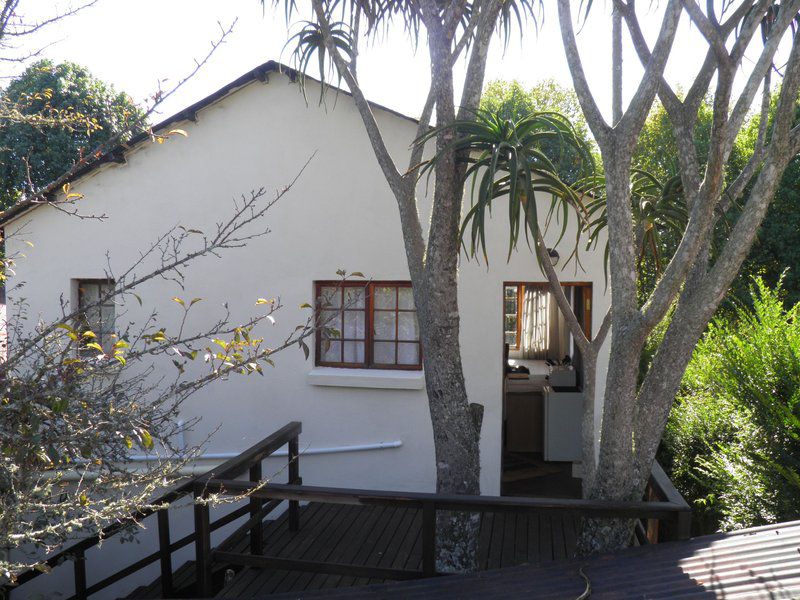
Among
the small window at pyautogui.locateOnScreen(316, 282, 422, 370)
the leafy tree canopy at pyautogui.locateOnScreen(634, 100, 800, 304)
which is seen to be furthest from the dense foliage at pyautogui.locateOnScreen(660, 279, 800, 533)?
the leafy tree canopy at pyautogui.locateOnScreen(634, 100, 800, 304)

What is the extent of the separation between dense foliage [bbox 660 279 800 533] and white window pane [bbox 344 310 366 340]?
10.0ft

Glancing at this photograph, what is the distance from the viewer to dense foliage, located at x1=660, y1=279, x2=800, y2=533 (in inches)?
164

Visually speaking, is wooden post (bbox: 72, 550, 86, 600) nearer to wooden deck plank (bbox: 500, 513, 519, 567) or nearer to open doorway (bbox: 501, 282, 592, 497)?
wooden deck plank (bbox: 500, 513, 519, 567)

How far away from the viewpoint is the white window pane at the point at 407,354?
705 cm

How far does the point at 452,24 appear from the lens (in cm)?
503

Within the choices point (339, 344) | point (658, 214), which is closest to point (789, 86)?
point (658, 214)

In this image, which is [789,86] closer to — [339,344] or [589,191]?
[589,191]

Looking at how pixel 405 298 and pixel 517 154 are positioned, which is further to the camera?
pixel 405 298

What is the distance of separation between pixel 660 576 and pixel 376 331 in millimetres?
4251

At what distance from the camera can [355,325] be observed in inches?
284

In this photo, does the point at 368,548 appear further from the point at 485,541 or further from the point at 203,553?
the point at 203,553

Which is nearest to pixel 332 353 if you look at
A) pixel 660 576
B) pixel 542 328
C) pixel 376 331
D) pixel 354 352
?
pixel 354 352

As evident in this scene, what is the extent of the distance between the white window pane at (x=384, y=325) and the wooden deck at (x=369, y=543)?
1.64m

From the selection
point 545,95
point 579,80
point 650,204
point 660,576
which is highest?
point 545,95
